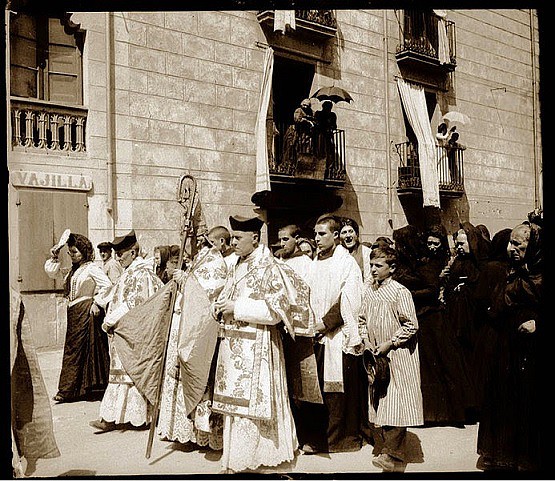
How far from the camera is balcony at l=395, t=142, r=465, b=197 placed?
5602mm

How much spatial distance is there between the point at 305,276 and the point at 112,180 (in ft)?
6.18

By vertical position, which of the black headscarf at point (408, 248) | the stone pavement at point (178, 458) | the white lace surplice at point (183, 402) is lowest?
the stone pavement at point (178, 458)

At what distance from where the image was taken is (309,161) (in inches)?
242

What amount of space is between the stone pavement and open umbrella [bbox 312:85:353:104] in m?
3.25

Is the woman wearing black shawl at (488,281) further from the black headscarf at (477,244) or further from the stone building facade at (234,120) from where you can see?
the stone building facade at (234,120)

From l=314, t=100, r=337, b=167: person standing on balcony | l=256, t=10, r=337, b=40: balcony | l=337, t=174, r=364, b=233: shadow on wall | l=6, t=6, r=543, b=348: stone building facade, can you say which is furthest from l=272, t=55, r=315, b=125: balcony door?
l=337, t=174, r=364, b=233: shadow on wall

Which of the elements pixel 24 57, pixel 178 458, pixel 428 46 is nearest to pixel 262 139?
pixel 428 46

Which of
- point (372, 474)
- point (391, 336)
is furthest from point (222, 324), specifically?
point (372, 474)

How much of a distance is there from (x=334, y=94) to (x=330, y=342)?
2.74m

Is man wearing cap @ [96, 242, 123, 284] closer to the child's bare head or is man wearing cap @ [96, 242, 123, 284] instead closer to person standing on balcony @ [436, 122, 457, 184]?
the child's bare head

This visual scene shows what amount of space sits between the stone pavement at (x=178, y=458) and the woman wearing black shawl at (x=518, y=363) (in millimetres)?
340

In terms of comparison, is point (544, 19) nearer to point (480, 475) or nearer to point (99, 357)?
point (480, 475)

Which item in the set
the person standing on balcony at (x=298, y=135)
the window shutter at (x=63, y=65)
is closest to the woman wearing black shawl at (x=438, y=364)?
the person standing on balcony at (x=298, y=135)

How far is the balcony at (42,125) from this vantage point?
169 inches
